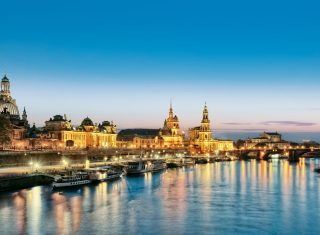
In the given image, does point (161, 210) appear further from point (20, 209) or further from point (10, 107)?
point (10, 107)

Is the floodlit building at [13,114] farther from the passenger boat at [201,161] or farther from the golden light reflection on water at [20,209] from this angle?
the golden light reflection on water at [20,209]

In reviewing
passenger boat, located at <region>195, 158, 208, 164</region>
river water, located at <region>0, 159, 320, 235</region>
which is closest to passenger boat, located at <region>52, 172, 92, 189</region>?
river water, located at <region>0, 159, 320, 235</region>

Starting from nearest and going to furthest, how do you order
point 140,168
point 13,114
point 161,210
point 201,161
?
point 161,210
point 140,168
point 13,114
point 201,161

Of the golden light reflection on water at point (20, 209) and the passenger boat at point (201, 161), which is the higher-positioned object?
the golden light reflection on water at point (20, 209)

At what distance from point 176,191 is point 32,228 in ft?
91.1

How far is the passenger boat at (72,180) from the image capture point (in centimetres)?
6131

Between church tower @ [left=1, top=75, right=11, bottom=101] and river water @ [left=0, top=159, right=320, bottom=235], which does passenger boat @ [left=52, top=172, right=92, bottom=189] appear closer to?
river water @ [left=0, top=159, right=320, bottom=235]

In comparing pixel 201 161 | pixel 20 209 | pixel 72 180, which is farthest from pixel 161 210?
pixel 201 161

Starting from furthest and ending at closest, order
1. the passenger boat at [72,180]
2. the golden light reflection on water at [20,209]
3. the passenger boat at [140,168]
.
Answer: the passenger boat at [140,168] → the passenger boat at [72,180] → the golden light reflection on water at [20,209]

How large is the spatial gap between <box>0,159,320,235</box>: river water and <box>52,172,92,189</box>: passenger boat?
182 centimetres

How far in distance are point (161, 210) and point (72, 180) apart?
20704 millimetres

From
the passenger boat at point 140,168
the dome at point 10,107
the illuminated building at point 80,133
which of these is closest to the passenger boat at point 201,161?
the illuminated building at point 80,133

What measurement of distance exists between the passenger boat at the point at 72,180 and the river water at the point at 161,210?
1.82 m

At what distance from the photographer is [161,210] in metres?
47.2
